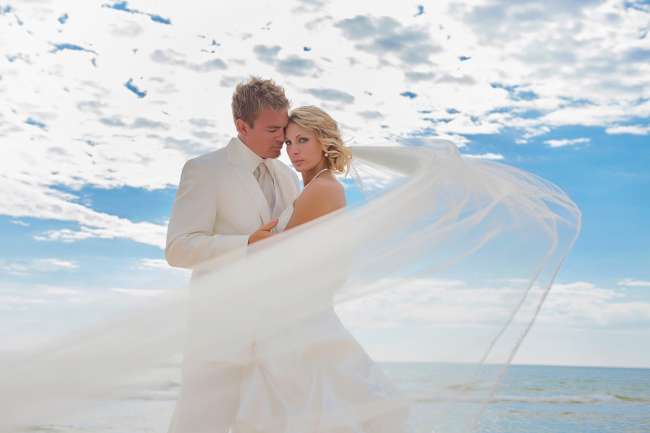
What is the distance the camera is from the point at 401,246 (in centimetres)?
297

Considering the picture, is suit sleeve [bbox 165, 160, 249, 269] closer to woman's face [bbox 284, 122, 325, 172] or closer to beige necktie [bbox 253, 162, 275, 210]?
beige necktie [bbox 253, 162, 275, 210]

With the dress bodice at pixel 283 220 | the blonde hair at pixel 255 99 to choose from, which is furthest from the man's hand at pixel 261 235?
the blonde hair at pixel 255 99

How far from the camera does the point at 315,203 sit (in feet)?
10.5

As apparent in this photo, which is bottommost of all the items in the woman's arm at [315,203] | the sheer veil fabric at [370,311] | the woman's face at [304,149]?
the sheer veil fabric at [370,311]

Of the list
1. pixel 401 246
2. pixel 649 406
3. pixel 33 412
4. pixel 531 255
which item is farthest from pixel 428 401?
pixel 649 406

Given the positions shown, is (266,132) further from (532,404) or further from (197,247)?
(532,404)

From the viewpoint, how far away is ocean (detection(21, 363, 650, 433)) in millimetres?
2748

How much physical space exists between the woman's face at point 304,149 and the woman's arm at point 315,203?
0.15 meters

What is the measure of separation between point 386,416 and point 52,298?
140 centimetres

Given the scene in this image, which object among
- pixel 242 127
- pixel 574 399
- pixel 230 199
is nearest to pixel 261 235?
pixel 230 199

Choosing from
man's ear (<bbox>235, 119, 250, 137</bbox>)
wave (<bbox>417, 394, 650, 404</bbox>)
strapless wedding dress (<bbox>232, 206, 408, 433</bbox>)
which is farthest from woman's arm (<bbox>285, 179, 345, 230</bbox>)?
wave (<bbox>417, 394, 650, 404</bbox>)

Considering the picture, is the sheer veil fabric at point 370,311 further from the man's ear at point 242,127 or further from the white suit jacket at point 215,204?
the man's ear at point 242,127

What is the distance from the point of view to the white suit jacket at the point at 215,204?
3441 mm

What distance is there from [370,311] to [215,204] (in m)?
1.01
